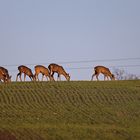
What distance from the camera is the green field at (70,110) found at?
1164 inches

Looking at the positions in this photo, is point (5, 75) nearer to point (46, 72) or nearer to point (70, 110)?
point (46, 72)

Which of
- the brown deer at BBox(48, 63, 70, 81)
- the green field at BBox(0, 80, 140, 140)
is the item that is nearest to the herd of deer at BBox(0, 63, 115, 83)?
the brown deer at BBox(48, 63, 70, 81)

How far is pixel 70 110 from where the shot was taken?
37.0 meters

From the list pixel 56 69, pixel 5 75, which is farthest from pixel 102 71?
pixel 5 75

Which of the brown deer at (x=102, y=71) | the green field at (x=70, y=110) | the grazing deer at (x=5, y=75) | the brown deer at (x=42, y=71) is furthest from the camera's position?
the brown deer at (x=102, y=71)

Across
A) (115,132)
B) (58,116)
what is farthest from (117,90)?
(115,132)

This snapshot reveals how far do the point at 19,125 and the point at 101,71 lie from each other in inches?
1023

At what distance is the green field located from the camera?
29.6m

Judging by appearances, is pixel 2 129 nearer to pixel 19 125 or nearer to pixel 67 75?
pixel 19 125

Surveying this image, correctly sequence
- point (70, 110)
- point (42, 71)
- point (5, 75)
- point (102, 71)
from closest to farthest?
point (70, 110) < point (5, 75) < point (42, 71) < point (102, 71)

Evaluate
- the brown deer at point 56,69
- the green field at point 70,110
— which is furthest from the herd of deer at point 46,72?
the green field at point 70,110

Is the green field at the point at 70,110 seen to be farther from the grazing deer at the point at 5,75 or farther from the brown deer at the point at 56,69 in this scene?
the brown deer at the point at 56,69

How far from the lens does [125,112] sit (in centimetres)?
3700

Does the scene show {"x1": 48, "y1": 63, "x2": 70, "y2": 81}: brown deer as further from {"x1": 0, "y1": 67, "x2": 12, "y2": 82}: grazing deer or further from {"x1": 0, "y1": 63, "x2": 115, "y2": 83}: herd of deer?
{"x1": 0, "y1": 67, "x2": 12, "y2": 82}: grazing deer
